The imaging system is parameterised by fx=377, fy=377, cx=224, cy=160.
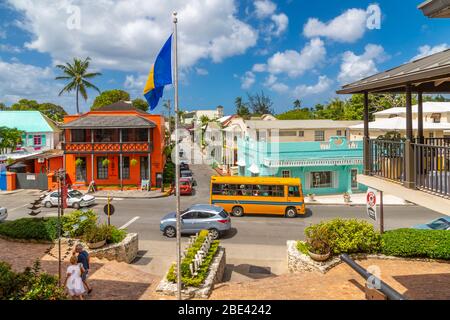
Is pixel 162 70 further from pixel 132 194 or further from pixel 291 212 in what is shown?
pixel 132 194

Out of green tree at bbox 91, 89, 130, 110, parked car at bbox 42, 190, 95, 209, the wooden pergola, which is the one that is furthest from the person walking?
green tree at bbox 91, 89, 130, 110

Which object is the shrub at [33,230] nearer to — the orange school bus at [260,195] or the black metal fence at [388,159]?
the orange school bus at [260,195]

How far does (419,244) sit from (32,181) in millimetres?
32613

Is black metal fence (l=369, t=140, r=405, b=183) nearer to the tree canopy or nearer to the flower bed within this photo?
the flower bed

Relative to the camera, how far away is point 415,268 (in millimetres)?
12133

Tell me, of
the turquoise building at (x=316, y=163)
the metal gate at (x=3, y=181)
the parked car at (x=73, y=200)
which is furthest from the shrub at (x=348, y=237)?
the metal gate at (x=3, y=181)

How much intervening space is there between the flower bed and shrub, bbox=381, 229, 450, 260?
5844 millimetres

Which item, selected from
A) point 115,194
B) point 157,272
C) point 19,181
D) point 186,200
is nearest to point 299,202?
point 186,200

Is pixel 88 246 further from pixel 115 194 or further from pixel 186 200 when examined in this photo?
pixel 115 194

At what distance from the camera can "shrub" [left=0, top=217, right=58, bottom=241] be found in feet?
50.8

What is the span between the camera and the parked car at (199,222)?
18375 millimetres

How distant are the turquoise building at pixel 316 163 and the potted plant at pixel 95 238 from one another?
16.5m

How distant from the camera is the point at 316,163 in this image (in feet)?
94.9

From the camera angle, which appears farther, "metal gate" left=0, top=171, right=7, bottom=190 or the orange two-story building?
"metal gate" left=0, top=171, right=7, bottom=190
